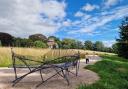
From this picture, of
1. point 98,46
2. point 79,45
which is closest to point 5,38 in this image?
point 79,45

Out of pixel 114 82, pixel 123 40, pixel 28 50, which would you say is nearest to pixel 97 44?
pixel 123 40

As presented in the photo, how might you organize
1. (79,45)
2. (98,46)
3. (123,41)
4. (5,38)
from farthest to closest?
(98,46) < (79,45) < (5,38) < (123,41)

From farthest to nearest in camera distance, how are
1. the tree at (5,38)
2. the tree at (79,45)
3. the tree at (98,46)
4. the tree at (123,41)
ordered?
the tree at (98,46)
the tree at (79,45)
the tree at (5,38)
the tree at (123,41)

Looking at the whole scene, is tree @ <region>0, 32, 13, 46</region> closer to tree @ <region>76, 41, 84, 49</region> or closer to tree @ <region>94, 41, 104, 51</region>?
tree @ <region>76, 41, 84, 49</region>

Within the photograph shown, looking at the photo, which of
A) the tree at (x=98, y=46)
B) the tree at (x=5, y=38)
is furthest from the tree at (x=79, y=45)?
the tree at (x=5, y=38)

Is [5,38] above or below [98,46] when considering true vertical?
above

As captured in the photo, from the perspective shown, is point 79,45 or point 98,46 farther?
point 98,46

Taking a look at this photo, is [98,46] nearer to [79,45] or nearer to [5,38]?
[79,45]

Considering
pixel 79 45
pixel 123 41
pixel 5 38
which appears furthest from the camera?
pixel 79 45

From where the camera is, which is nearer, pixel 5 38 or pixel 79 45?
pixel 5 38

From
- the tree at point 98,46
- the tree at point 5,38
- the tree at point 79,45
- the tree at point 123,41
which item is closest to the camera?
the tree at point 123,41

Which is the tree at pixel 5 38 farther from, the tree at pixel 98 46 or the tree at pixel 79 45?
the tree at pixel 98 46

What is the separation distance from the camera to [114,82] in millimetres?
11438

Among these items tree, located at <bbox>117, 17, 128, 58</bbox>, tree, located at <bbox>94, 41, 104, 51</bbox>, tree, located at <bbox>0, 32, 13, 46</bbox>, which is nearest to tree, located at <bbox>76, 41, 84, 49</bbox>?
tree, located at <bbox>94, 41, 104, 51</bbox>
